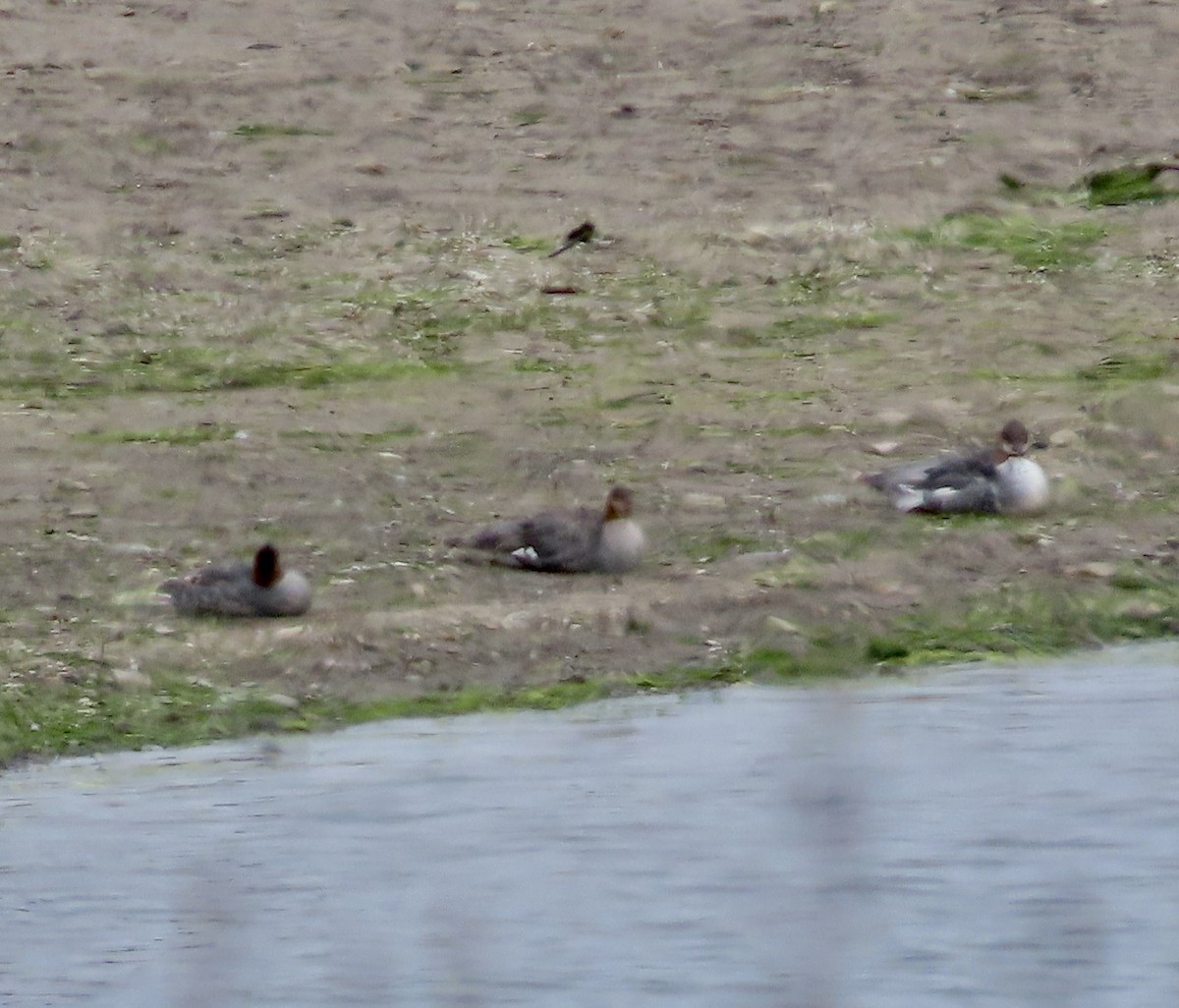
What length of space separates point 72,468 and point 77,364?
1268 mm

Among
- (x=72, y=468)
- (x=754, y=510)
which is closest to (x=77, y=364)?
(x=72, y=468)

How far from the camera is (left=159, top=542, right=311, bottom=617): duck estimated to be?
8344 mm

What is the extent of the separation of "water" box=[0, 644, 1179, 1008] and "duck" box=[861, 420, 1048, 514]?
115 cm

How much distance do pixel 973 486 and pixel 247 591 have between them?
2388 millimetres

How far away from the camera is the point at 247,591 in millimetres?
8352

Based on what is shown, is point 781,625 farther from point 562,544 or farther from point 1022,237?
point 1022,237

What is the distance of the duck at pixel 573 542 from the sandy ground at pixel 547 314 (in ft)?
0.25

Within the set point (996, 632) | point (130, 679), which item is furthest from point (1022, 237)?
point (130, 679)

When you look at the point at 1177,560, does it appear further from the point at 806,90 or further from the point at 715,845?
the point at 806,90

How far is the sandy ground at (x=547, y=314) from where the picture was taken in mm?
8828

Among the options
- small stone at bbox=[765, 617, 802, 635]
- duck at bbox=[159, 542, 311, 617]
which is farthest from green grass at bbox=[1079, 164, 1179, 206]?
duck at bbox=[159, 542, 311, 617]

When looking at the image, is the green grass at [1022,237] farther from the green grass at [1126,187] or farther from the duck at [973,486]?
the duck at [973,486]

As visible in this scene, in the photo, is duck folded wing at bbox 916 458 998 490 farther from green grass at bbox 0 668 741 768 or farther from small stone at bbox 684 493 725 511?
green grass at bbox 0 668 741 768

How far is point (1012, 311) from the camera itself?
11766 mm
